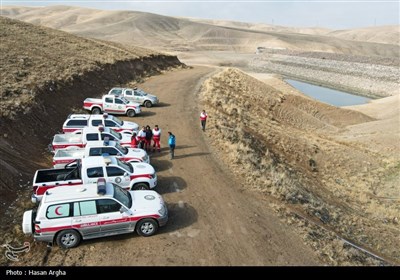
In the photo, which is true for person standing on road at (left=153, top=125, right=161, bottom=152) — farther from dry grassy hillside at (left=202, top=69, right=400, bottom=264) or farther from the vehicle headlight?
the vehicle headlight

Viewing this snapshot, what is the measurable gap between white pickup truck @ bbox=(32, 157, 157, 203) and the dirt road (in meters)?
1.29

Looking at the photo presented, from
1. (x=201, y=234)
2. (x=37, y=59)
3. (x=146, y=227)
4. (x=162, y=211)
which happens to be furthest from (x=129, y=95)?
(x=201, y=234)

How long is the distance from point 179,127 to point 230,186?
9.69 metres

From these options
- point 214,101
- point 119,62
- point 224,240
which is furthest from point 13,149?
point 119,62

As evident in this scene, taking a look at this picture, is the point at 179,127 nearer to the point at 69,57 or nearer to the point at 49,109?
the point at 49,109

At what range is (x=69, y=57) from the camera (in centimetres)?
3909

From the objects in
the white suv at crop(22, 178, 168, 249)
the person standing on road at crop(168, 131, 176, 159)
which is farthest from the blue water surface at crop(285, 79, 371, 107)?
the white suv at crop(22, 178, 168, 249)

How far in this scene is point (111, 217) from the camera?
12.6 metres

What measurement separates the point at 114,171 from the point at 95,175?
0.79 meters

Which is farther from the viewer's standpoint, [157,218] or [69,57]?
[69,57]

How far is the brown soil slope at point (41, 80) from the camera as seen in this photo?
1906cm

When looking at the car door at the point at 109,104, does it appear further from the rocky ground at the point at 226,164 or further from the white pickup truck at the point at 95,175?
the white pickup truck at the point at 95,175

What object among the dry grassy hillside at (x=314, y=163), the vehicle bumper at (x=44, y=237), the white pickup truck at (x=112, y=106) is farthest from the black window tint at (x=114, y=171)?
the white pickup truck at (x=112, y=106)

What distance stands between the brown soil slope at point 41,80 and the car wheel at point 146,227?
579 cm
